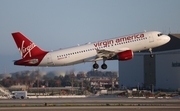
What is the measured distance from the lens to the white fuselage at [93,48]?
80938 millimetres

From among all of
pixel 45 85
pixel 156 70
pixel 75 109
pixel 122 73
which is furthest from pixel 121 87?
pixel 75 109

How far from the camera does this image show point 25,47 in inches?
3228

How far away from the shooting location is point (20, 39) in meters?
82.6

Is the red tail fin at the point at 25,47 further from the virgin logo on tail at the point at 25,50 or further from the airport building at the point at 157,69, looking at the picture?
the airport building at the point at 157,69

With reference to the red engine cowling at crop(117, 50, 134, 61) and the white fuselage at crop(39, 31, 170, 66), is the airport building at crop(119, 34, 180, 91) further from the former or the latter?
the red engine cowling at crop(117, 50, 134, 61)

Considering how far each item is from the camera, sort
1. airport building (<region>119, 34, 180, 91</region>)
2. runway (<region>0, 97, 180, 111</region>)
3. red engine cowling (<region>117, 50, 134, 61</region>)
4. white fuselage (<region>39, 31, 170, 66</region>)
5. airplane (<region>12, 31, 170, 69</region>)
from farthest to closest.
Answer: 1. airport building (<region>119, 34, 180, 91</region>)
2. red engine cowling (<region>117, 50, 134, 61</region>)
3. white fuselage (<region>39, 31, 170, 66</region>)
4. airplane (<region>12, 31, 170, 69</region>)
5. runway (<region>0, 97, 180, 111</region>)

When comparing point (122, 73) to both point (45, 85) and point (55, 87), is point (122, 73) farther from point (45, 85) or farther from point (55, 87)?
point (45, 85)

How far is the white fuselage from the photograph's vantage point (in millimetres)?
80938

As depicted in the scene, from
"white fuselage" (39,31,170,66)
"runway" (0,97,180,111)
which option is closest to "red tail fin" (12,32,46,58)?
"white fuselage" (39,31,170,66)

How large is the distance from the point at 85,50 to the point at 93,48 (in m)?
1.45

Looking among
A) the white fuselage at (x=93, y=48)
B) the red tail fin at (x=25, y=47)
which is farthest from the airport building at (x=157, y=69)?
the red tail fin at (x=25, y=47)

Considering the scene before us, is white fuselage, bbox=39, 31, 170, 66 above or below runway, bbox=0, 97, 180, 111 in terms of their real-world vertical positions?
above

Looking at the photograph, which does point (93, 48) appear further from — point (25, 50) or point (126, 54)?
point (25, 50)

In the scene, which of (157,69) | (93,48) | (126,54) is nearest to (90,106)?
(93,48)
